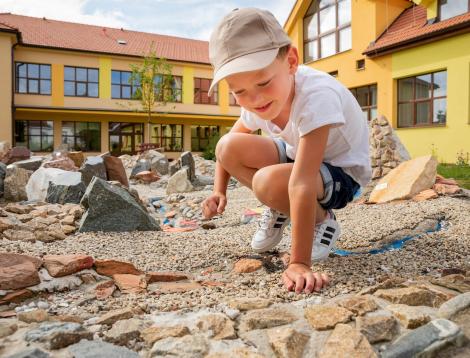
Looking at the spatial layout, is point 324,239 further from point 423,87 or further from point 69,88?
point 69,88

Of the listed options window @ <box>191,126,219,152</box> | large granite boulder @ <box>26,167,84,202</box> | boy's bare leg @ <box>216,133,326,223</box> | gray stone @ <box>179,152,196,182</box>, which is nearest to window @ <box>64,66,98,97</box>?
window @ <box>191,126,219,152</box>

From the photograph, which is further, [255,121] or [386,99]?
[386,99]

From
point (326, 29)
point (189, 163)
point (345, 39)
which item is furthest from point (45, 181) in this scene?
point (326, 29)

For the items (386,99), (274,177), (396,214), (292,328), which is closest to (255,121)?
(274,177)

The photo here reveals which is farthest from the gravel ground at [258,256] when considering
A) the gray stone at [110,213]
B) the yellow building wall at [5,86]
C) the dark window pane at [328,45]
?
the yellow building wall at [5,86]

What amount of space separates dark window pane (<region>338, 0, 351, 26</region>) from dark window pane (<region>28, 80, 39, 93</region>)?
50.7 ft

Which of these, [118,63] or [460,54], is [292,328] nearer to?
[460,54]

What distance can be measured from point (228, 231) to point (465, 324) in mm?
2371

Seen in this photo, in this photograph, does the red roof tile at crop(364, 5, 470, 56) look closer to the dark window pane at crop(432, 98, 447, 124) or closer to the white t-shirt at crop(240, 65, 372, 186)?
the dark window pane at crop(432, 98, 447, 124)

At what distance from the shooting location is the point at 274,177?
7.27ft

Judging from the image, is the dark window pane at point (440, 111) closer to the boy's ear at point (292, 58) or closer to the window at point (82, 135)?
the boy's ear at point (292, 58)

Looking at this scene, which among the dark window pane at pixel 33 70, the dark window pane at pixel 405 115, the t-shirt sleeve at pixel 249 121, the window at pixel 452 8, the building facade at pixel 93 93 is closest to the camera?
the t-shirt sleeve at pixel 249 121

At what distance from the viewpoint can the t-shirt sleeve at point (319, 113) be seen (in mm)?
1868

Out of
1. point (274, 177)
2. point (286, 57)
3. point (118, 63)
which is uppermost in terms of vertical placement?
point (118, 63)
